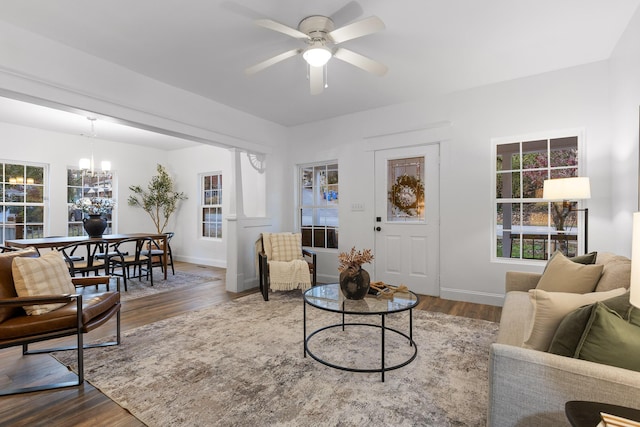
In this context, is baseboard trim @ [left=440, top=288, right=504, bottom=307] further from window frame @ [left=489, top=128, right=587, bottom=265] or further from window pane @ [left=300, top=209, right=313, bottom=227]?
window pane @ [left=300, top=209, right=313, bottom=227]

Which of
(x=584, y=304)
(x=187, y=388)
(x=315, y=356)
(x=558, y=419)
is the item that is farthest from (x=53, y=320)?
(x=584, y=304)

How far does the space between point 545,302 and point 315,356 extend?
1.68 meters

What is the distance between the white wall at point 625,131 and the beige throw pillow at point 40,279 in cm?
457

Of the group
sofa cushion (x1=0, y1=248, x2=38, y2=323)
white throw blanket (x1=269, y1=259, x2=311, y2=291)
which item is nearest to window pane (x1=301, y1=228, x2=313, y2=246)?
white throw blanket (x1=269, y1=259, x2=311, y2=291)

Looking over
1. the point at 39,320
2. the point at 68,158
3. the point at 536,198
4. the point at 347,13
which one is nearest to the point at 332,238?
the point at 536,198

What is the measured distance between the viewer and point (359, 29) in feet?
7.30

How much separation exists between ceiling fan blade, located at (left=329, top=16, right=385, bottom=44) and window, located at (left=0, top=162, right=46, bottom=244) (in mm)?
6512

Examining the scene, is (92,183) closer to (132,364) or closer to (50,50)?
(50,50)

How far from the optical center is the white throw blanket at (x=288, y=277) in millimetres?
4234

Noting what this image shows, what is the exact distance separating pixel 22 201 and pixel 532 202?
322 inches

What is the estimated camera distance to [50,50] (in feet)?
9.20

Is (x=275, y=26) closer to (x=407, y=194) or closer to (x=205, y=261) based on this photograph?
(x=407, y=194)

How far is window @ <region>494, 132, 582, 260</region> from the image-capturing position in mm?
3568

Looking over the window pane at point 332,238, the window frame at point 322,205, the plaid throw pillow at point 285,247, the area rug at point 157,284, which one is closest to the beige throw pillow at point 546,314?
the plaid throw pillow at point 285,247
